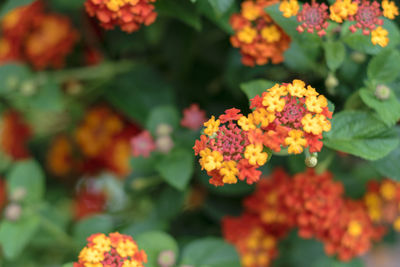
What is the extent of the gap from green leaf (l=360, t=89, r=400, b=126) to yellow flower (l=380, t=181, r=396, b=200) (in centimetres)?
22

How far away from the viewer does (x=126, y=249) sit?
2.01 feet

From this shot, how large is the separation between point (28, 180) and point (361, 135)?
64cm

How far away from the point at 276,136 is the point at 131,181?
505mm

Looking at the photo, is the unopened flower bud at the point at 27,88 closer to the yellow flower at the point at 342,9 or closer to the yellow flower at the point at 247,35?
the yellow flower at the point at 247,35

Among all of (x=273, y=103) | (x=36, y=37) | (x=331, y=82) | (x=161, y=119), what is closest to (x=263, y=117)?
(x=273, y=103)

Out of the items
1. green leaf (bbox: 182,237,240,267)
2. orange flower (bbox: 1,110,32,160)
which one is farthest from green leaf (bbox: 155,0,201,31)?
orange flower (bbox: 1,110,32,160)

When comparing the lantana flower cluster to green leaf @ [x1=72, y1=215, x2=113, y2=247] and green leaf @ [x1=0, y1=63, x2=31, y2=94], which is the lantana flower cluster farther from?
green leaf @ [x1=0, y1=63, x2=31, y2=94]

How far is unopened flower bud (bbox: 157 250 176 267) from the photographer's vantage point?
2.34ft

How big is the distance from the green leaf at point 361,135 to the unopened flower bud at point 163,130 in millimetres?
304

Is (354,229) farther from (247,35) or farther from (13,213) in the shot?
(13,213)

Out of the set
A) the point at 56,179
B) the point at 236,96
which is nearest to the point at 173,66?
the point at 236,96

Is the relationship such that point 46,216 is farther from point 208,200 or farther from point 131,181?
point 208,200

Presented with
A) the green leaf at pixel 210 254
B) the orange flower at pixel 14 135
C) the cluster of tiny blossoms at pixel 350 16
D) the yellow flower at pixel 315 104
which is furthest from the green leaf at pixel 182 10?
the orange flower at pixel 14 135

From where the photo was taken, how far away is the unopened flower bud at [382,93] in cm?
70
